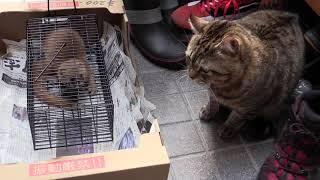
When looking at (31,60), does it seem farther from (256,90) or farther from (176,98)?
(256,90)

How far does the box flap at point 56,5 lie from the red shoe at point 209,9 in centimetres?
37

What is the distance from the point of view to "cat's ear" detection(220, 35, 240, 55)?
99cm

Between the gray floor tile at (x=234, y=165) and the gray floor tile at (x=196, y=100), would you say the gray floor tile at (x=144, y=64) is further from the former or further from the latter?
the gray floor tile at (x=234, y=165)

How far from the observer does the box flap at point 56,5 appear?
118 cm

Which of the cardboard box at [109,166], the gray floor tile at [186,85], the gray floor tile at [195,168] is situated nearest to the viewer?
the cardboard box at [109,166]

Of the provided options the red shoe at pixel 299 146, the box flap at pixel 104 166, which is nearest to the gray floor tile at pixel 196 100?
the red shoe at pixel 299 146

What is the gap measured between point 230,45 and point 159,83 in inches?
21.4

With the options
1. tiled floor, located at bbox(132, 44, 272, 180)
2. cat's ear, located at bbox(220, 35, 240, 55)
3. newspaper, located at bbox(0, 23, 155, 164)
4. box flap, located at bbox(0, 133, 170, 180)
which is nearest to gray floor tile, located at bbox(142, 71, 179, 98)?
tiled floor, located at bbox(132, 44, 272, 180)

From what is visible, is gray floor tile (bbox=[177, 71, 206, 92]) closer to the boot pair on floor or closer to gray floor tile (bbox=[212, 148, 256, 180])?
the boot pair on floor

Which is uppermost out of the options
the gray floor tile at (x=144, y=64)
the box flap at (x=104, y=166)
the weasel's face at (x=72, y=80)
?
the box flap at (x=104, y=166)

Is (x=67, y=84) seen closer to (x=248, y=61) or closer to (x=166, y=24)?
(x=248, y=61)

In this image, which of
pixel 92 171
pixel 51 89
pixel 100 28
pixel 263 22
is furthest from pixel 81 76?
pixel 263 22

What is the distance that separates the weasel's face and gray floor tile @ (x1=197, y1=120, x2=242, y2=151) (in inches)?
18.0

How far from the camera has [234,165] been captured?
1.29 m
